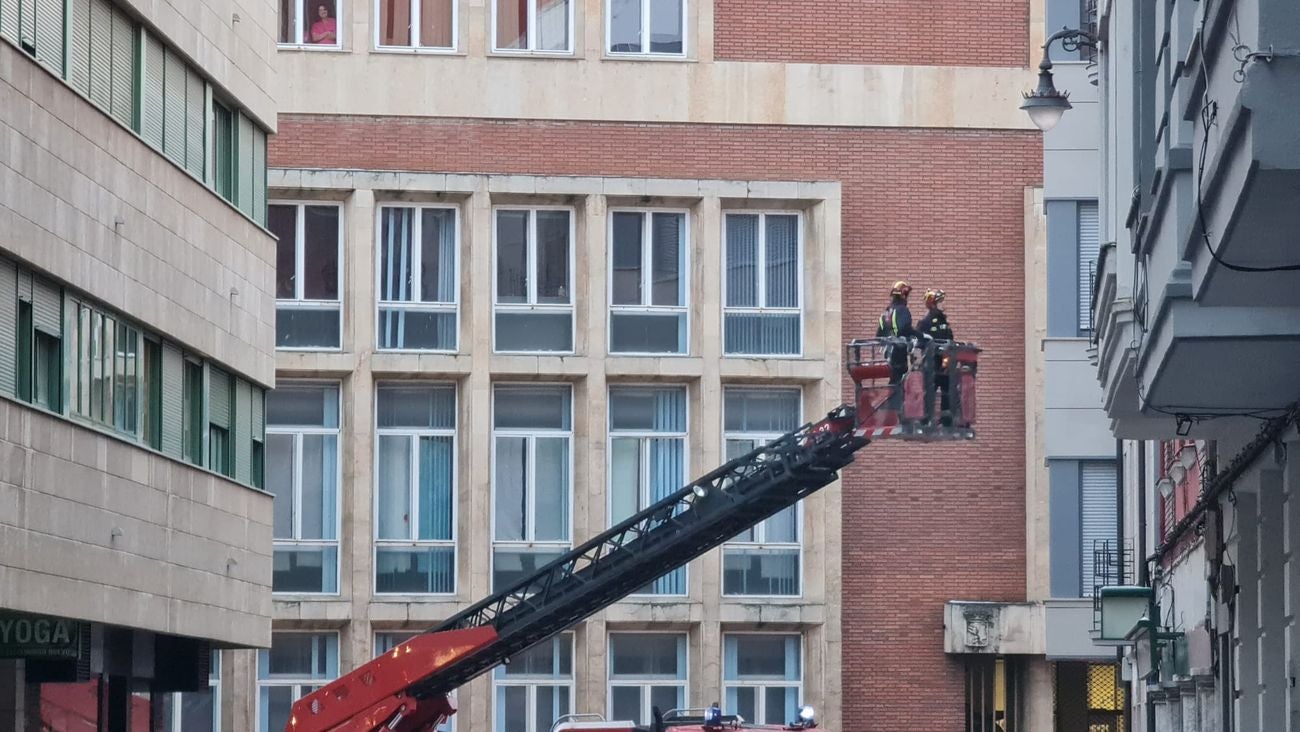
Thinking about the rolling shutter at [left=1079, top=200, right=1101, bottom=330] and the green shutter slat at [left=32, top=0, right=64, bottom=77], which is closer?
the green shutter slat at [left=32, top=0, right=64, bottom=77]

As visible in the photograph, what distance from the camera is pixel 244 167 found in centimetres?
2780

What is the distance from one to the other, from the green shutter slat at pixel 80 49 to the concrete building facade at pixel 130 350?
27 mm

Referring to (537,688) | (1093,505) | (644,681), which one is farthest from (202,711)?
(1093,505)

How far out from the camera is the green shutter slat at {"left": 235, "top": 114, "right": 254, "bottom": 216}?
2752 cm

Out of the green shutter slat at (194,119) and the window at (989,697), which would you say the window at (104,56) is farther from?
the window at (989,697)

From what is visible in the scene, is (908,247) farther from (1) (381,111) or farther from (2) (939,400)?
(2) (939,400)

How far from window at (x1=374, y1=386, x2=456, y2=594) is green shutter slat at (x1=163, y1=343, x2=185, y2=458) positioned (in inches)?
498

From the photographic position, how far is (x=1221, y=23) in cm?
1055

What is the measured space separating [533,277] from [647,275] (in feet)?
5.72

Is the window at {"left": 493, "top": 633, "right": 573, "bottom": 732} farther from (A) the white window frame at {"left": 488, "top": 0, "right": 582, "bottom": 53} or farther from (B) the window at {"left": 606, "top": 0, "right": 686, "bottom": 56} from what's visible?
(B) the window at {"left": 606, "top": 0, "right": 686, "bottom": 56}

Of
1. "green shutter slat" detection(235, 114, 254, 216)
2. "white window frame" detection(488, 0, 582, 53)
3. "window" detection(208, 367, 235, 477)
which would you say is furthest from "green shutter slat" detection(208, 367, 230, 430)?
"white window frame" detection(488, 0, 582, 53)

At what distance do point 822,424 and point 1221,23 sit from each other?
14.5 meters

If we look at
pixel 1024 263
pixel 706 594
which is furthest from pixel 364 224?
pixel 1024 263

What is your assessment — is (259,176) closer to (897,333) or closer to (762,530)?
(897,333)
